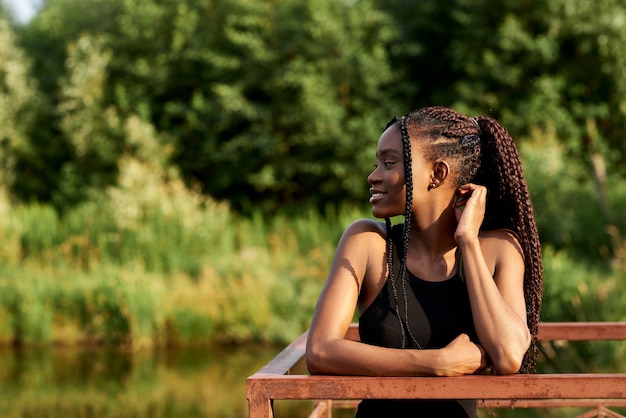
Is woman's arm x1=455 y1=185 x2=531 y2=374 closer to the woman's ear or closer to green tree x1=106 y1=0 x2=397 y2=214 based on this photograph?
the woman's ear

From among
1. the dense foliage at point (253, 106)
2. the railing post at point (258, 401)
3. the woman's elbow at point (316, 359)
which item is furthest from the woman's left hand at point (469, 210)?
the dense foliage at point (253, 106)

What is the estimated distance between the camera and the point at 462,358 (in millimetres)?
2000

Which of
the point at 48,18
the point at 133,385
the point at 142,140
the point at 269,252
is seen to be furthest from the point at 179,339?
the point at 48,18

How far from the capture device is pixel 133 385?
9.31 meters

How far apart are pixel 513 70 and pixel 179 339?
10652 mm

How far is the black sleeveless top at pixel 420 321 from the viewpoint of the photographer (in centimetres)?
227

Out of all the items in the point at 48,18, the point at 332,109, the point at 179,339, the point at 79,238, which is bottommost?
the point at 179,339

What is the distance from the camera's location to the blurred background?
11641 millimetres

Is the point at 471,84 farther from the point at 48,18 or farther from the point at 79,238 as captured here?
the point at 48,18

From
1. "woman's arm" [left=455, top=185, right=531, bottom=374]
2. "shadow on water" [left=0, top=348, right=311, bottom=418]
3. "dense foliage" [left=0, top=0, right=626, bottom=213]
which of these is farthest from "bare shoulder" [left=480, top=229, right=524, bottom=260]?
"dense foliage" [left=0, top=0, right=626, bottom=213]

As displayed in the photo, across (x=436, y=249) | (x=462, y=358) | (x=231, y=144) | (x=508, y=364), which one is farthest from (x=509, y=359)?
(x=231, y=144)

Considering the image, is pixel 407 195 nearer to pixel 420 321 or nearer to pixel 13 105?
pixel 420 321

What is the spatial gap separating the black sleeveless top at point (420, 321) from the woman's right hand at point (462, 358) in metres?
0.14

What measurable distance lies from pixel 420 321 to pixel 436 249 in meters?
0.18
